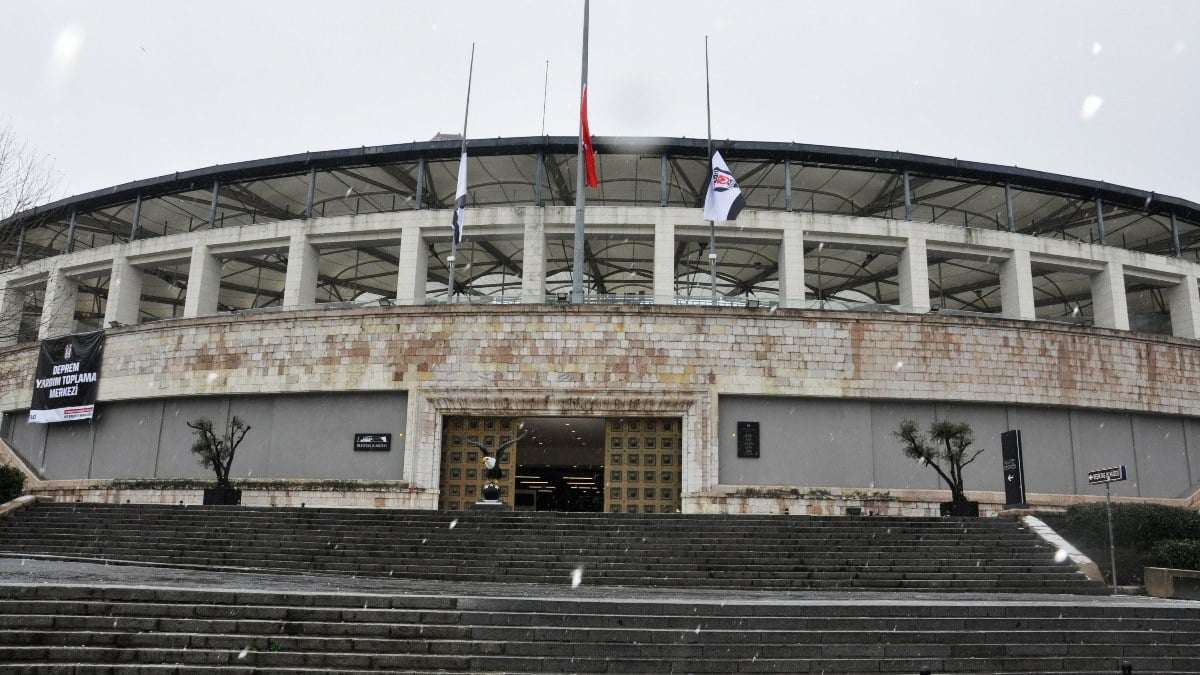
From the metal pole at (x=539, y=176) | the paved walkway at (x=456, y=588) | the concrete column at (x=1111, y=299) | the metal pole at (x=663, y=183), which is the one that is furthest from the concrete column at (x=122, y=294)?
the concrete column at (x=1111, y=299)

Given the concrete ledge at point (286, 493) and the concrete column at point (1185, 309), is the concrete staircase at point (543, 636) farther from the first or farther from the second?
the concrete column at point (1185, 309)

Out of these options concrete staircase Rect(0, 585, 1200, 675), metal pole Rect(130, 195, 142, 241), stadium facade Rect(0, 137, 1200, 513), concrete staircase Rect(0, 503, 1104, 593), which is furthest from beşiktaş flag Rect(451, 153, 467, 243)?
concrete staircase Rect(0, 585, 1200, 675)

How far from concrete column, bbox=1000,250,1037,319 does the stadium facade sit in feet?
0.32

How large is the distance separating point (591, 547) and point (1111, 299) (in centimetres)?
2151

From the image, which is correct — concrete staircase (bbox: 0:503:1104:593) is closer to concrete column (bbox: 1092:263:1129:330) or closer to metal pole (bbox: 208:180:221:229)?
metal pole (bbox: 208:180:221:229)

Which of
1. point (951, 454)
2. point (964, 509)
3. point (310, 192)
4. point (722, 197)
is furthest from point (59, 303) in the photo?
point (964, 509)

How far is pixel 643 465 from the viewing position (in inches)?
952

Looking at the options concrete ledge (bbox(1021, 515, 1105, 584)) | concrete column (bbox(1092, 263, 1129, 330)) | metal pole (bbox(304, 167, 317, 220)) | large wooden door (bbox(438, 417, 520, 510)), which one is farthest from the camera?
metal pole (bbox(304, 167, 317, 220))

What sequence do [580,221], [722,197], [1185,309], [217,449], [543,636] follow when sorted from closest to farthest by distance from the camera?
1. [543,636]
2. [217,449]
3. [580,221]
4. [722,197]
5. [1185,309]

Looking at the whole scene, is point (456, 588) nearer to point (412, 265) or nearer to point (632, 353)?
point (632, 353)

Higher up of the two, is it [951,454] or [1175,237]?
[1175,237]

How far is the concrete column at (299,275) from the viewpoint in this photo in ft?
92.4

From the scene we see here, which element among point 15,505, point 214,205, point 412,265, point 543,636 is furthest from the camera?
point 214,205

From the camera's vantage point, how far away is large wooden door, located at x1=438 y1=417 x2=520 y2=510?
24.3 metres
